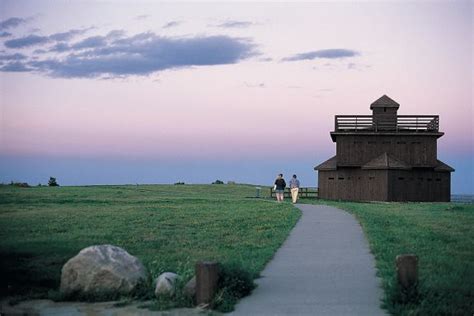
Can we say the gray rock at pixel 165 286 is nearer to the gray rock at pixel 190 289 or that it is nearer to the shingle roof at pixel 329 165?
the gray rock at pixel 190 289

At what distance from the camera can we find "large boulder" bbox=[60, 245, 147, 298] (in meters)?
12.3

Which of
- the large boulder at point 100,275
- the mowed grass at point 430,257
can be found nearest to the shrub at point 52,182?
the mowed grass at point 430,257

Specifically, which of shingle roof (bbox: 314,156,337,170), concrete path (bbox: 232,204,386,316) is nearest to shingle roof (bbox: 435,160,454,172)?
shingle roof (bbox: 314,156,337,170)

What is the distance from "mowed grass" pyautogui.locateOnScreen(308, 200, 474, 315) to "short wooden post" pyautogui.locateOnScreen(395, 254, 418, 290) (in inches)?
Result: 8.0

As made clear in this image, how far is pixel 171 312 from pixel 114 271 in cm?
181

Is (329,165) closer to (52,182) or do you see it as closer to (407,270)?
(52,182)

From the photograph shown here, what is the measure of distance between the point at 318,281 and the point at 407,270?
2.63 meters

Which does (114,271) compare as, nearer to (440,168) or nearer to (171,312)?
(171,312)

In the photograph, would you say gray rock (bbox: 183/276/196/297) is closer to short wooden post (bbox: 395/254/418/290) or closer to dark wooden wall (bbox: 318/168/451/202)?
short wooden post (bbox: 395/254/418/290)

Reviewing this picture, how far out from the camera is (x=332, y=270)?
15.1 metres

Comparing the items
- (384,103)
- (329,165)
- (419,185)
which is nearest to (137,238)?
(329,165)

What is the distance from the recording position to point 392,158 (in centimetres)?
5597

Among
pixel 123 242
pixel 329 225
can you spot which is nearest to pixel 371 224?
pixel 329 225

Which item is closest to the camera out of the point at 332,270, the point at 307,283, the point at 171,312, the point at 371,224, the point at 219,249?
the point at 171,312
